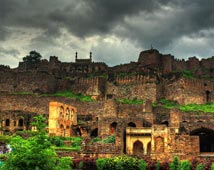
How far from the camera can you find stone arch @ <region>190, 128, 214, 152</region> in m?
41.6

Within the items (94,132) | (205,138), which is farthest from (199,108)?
(94,132)

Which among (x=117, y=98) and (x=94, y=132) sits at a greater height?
(x=117, y=98)

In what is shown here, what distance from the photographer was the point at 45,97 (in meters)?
61.8

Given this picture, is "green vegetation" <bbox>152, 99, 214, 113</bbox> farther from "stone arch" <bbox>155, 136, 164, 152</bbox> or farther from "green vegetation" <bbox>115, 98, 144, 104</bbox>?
"stone arch" <bbox>155, 136, 164, 152</bbox>

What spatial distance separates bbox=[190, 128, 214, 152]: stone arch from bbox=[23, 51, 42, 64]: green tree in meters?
45.0

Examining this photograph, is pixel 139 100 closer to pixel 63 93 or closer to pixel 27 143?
pixel 63 93

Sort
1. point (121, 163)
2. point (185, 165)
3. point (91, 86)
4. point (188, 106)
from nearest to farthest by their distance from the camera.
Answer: point (185, 165) < point (121, 163) < point (188, 106) < point (91, 86)

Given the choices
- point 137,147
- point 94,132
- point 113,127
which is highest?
point 113,127

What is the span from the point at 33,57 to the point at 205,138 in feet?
154

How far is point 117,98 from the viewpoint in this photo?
61.8 metres

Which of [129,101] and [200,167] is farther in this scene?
[129,101]

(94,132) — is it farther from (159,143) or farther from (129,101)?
(159,143)

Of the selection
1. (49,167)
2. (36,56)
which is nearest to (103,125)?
(49,167)

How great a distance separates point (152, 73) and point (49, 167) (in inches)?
1673
